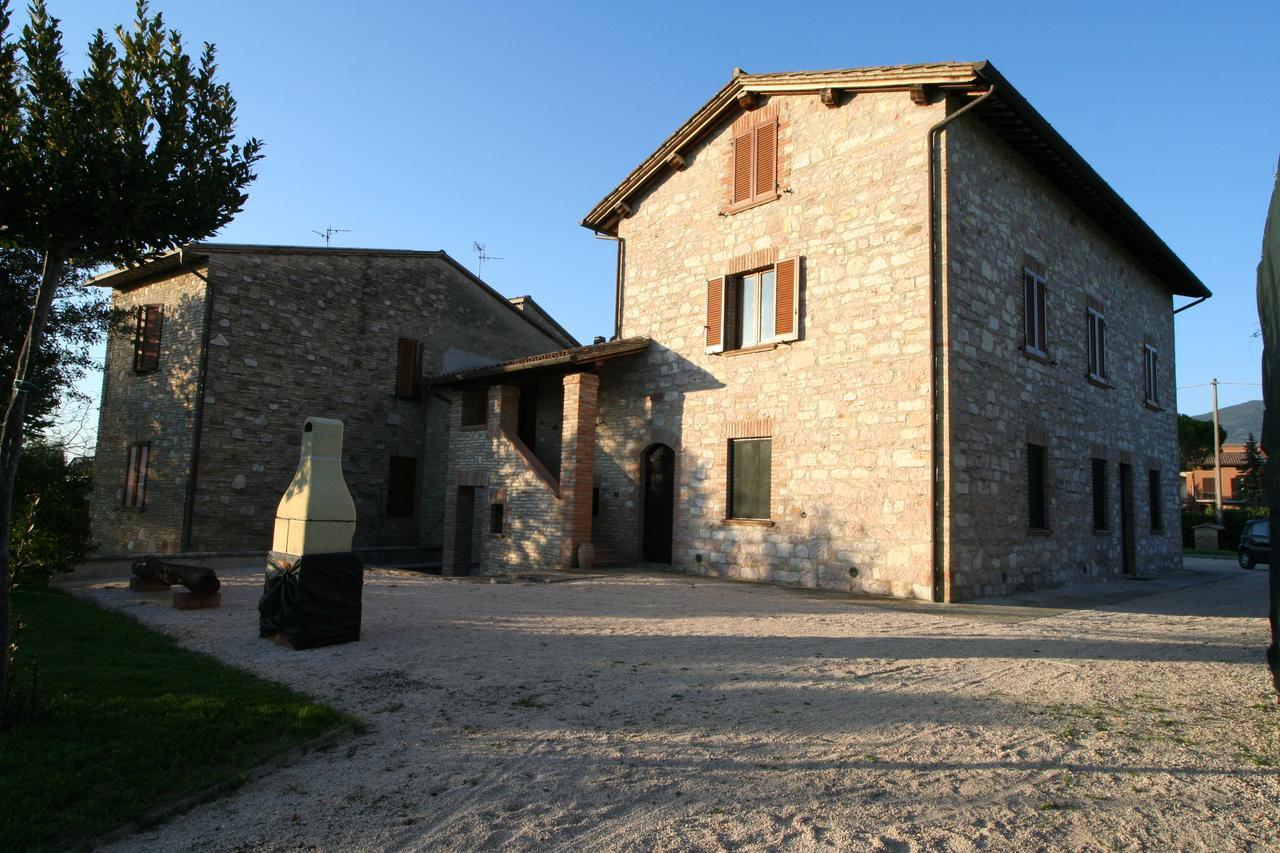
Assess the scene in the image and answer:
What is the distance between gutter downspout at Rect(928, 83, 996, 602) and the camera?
9820 millimetres

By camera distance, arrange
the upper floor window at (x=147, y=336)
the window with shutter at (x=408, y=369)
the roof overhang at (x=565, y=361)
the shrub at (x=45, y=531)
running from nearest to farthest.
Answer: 1. the shrub at (x=45, y=531)
2. the roof overhang at (x=565, y=361)
3. the upper floor window at (x=147, y=336)
4. the window with shutter at (x=408, y=369)

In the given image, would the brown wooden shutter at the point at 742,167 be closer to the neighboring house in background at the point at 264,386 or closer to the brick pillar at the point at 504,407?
the brick pillar at the point at 504,407

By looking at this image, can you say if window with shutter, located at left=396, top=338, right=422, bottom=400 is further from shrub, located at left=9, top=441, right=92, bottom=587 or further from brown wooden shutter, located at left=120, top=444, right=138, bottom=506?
shrub, located at left=9, top=441, right=92, bottom=587

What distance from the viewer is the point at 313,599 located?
20.7 ft

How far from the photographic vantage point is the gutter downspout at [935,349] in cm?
982

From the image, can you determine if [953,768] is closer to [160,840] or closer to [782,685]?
[782,685]

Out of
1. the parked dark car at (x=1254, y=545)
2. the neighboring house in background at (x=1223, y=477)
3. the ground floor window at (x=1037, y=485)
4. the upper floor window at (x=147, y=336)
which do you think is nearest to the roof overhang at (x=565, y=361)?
the ground floor window at (x=1037, y=485)

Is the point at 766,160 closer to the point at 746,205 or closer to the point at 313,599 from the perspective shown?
the point at 746,205

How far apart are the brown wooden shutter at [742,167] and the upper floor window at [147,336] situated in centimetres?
1257

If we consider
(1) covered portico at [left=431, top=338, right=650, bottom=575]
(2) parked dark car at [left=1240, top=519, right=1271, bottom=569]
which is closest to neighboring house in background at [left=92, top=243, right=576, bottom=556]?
(1) covered portico at [left=431, top=338, right=650, bottom=575]

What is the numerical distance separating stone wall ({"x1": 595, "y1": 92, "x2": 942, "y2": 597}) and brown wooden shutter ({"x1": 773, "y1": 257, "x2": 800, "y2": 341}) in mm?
111

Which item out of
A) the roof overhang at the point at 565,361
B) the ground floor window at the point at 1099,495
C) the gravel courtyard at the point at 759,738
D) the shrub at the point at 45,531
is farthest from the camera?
the ground floor window at the point at 1099,495

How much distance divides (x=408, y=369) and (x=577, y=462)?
679cm

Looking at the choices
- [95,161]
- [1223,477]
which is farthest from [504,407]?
[1223,477]
